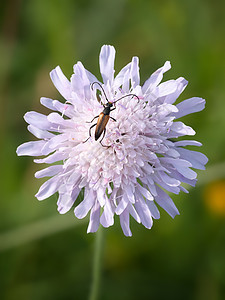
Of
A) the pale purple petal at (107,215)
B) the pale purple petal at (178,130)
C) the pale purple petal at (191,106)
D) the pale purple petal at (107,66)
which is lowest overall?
the pale purple petal at (107,215)

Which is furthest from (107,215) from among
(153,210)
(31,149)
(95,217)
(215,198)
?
(215,198)

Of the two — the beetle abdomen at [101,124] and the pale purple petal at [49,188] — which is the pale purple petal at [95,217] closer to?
the pale purple petal at [49,188]

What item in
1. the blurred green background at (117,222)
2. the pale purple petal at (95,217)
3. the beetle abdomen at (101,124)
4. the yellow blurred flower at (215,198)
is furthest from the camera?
the yellow blurred flower at (215,198)

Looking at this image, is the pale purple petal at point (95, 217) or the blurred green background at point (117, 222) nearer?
Answer: the pale purple petal at point (95, 217)

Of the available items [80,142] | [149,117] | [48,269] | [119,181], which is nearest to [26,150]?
[80,142]

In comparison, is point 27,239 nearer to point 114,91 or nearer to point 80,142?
point 80,142

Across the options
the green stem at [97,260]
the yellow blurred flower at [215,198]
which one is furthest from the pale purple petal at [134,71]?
the yellow blurred flower at [215,198]

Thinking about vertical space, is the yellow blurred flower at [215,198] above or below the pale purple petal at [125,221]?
below

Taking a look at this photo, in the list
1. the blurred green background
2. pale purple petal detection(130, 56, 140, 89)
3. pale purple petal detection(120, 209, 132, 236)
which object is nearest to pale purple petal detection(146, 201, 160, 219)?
pale purple petal detection(120, 209, 132, 236)
